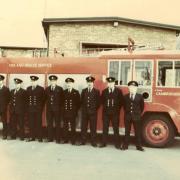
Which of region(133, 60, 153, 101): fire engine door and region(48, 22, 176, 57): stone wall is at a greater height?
region(48, 22, 176, 57): stone wall

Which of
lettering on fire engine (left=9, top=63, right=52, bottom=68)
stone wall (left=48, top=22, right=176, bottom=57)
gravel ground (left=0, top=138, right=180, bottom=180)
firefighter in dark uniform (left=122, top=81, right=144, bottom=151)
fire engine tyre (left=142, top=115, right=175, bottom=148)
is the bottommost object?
gravel ground (left=0, top=138, right=180, bottom=180)

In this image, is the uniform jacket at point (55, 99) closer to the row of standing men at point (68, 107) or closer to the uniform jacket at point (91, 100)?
the row of standing men at point (68, 107)

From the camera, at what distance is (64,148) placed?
11125 mm

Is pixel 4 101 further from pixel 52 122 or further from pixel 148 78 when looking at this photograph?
pixel 148 78

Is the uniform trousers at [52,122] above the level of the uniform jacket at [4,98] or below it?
below

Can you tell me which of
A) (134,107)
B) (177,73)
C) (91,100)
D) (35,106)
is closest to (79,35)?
(35,106)

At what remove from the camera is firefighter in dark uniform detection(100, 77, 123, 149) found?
1138 centimetres

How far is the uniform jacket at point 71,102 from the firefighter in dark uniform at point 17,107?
1.34 meters

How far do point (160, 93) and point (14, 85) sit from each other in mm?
4538

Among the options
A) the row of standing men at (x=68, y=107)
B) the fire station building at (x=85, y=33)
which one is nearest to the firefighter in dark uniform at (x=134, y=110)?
the row of standing men at (x=68, y=107)

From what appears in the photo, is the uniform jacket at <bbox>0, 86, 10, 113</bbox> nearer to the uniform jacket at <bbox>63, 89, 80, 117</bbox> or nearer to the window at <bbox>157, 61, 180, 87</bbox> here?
the uniform jacket at <bbox>63, 89, 80, 117</bbox>

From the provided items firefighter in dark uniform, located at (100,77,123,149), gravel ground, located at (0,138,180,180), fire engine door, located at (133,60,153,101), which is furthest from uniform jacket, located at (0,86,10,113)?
fire engine door, located at (133,60,153,101)

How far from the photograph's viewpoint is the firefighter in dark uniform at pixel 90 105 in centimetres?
1157

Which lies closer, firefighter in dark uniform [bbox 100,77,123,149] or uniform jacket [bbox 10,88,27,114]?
firefighter in dark uniform [bbox 100,77,123,149]
